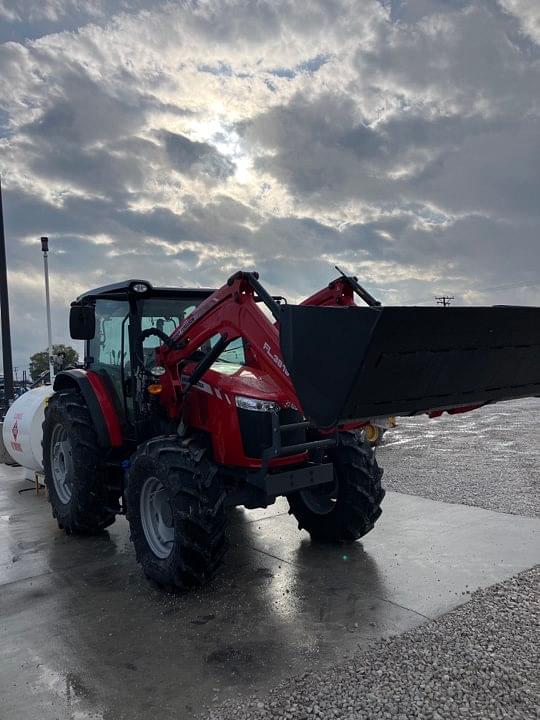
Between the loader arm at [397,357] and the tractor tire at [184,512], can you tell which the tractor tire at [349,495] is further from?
the loader arm at [397,357]

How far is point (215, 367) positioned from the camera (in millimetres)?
5117

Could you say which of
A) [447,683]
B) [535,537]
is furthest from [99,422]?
[535,537]

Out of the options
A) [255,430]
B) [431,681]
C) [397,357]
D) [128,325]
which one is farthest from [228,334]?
[431,681]

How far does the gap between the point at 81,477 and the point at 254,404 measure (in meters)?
2.19

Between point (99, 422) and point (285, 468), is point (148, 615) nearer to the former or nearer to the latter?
point (285, 468)

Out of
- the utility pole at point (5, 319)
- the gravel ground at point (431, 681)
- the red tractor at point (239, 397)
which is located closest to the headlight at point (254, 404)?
the red tractor at point (239, 397)

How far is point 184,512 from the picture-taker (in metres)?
4.20

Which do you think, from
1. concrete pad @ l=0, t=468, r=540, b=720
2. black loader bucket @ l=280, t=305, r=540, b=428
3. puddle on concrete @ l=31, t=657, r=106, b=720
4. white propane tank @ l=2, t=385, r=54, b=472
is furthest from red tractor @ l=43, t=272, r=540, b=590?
white propane tank @ l=2, t=385, r=54, b=472

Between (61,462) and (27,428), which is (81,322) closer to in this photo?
(61,462)

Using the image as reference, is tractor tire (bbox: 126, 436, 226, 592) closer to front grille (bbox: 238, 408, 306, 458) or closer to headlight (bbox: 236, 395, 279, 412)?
front grille (bbox: 238, 408, 306, 458)

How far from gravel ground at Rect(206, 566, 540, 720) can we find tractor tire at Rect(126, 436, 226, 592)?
1249 millimetres

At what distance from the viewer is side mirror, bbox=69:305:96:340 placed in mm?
5238

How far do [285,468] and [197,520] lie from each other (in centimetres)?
93

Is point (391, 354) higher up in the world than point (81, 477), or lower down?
higher up
